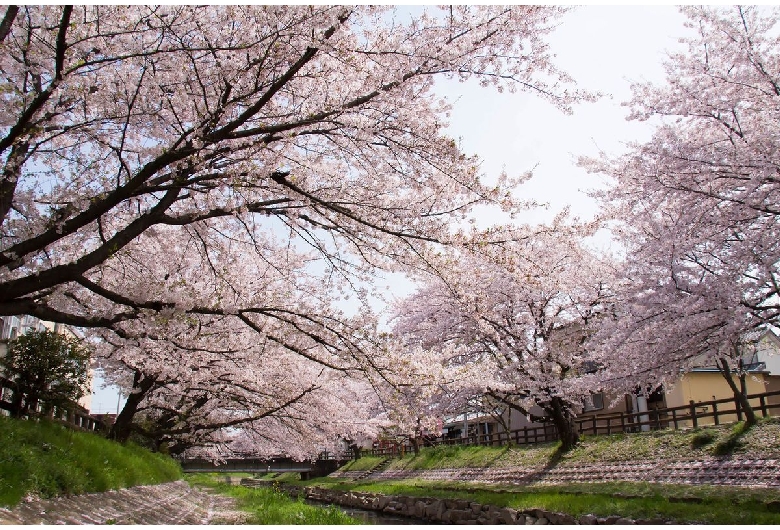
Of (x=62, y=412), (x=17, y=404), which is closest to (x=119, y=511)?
(x=17, y=404)

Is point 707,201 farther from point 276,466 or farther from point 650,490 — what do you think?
point 276,466

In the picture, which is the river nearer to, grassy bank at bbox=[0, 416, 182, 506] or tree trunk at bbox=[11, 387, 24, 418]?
grassy bank at bbox=[0, 416, 182, 506]

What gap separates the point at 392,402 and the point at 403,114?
3.79m

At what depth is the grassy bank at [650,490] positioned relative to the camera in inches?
337

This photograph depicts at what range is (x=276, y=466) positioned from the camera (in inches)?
1901

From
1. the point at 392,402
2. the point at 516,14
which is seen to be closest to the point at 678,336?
the point at 392,402

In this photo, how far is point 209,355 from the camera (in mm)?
10281

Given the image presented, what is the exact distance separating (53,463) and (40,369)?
3667 mm

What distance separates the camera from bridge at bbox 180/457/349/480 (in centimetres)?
4594

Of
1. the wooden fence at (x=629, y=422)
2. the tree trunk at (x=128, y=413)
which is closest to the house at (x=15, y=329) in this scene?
the tree trunk at (x=128, y=413)

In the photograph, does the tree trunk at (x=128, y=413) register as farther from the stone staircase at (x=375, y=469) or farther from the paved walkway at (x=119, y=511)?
the stone staircase at (x=375, y=469)

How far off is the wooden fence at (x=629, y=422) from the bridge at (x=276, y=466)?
465 centimetres

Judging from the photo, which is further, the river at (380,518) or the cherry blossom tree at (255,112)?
the river at (380,518)

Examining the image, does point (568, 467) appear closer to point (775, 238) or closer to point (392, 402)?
point (775, 238)
